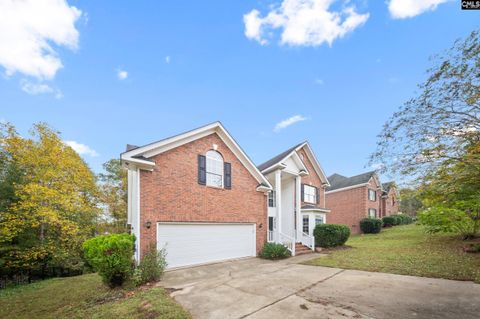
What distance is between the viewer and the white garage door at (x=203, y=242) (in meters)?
9.86

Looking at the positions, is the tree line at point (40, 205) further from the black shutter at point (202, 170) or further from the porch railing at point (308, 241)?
the porch railing at point (308, 241)

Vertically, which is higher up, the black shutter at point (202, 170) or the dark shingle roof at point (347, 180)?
the black shutter at point (202, 170)

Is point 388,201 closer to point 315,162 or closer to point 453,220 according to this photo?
point 315,162

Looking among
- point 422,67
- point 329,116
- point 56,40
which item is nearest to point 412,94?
point 422,67

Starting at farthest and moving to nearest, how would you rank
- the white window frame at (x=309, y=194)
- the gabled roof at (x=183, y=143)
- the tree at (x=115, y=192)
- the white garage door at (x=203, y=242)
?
the tree at (x=115, y=192) → the white window frame at (x=309, y=194) → the white garage door at (x=203, y=242) → the gabled roof at (x=183, y=143)

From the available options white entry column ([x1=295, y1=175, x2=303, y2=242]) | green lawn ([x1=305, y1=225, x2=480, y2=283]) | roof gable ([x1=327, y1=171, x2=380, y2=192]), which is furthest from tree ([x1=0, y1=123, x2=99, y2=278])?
roof gable ([x1=327, y1=171, x2=380, y2=192])

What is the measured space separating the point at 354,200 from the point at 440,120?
67.7 ft

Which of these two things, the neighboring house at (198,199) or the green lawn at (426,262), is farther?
the neighboring house at (198,199)

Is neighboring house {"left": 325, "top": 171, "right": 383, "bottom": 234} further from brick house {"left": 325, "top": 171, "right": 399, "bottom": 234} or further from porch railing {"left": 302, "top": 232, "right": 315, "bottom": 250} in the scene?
porch railing {"left": 302, "top": 232, "right": 315, "bottom": 250}

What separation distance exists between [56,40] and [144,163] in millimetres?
8170

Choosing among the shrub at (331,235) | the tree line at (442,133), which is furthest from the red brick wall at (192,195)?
the tree line at (442,133)

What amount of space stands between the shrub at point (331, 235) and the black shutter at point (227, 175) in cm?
769

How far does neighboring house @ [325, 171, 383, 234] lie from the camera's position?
2550cm

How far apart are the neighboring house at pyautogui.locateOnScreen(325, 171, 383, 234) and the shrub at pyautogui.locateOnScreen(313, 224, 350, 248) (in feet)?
37.6
